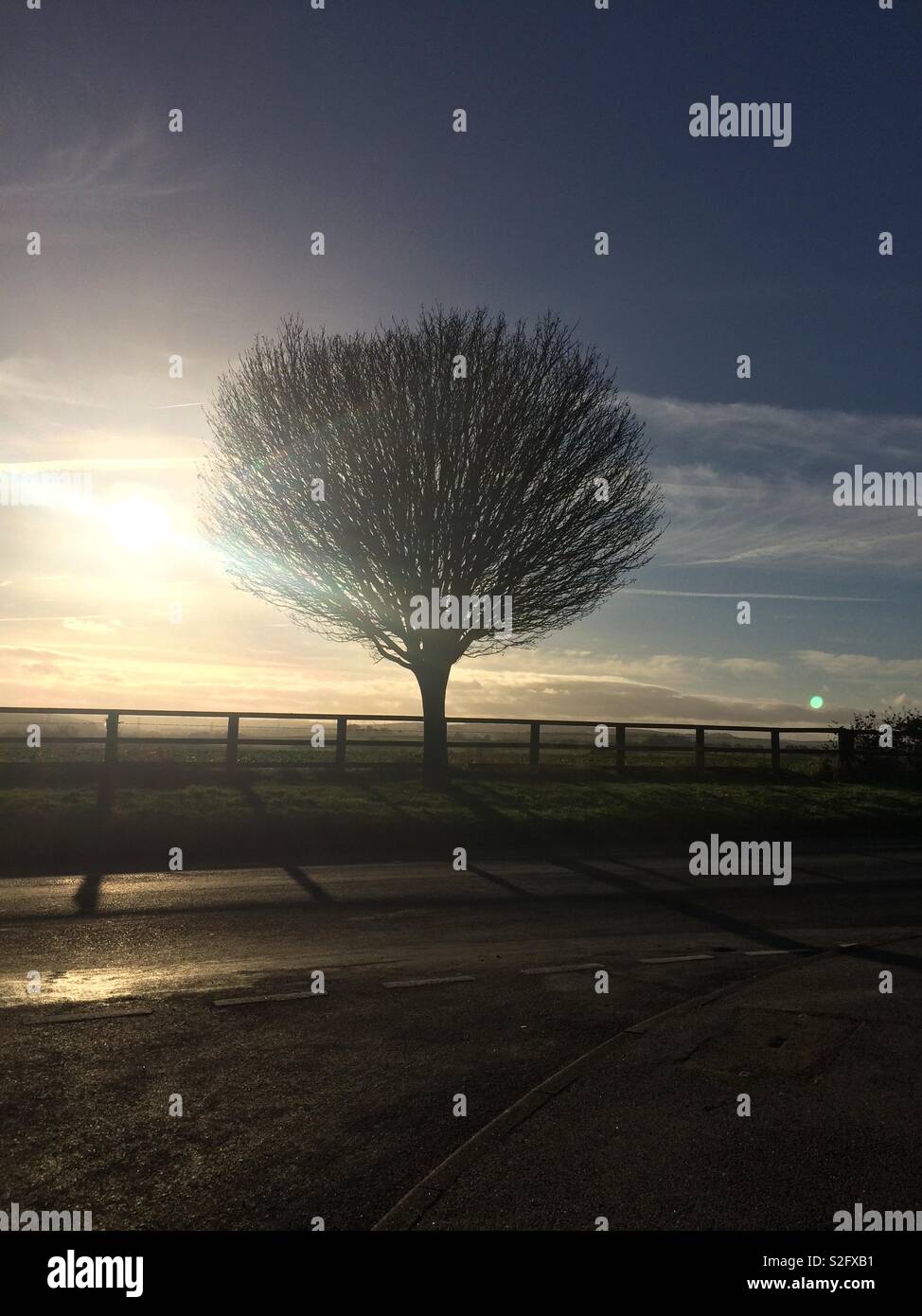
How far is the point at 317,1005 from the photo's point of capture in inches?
292

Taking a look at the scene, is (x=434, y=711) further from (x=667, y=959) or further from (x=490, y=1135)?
(x=490, y=1135)

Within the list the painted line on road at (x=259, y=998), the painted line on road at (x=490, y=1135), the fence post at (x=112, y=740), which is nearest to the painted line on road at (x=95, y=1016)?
the painted line on road at (x=259, y=998)

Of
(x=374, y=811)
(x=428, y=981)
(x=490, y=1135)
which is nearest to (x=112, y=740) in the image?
(x=374, y=811)

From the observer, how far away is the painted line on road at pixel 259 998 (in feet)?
24.2

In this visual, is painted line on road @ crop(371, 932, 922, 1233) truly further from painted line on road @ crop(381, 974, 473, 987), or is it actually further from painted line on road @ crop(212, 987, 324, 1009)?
painted line on road @ crop(212, 987, 324, 1009)

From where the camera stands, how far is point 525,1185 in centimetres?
438

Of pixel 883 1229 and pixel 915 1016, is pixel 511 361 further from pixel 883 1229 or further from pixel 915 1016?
pixel 883 1229

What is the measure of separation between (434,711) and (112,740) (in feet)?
24.4

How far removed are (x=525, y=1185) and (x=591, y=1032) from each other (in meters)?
2.65

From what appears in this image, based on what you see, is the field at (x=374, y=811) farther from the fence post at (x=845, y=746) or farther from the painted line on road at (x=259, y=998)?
the painted line on road at (x=259, y=998)

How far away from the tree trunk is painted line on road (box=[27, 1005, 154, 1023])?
1724 cm

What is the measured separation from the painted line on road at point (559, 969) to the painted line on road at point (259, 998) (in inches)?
75.8

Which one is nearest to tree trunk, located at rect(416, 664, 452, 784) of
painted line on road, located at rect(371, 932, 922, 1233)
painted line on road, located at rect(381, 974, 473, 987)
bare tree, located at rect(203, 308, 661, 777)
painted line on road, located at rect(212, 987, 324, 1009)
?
bare tree, located at rect(203, 308, 661, 777)
